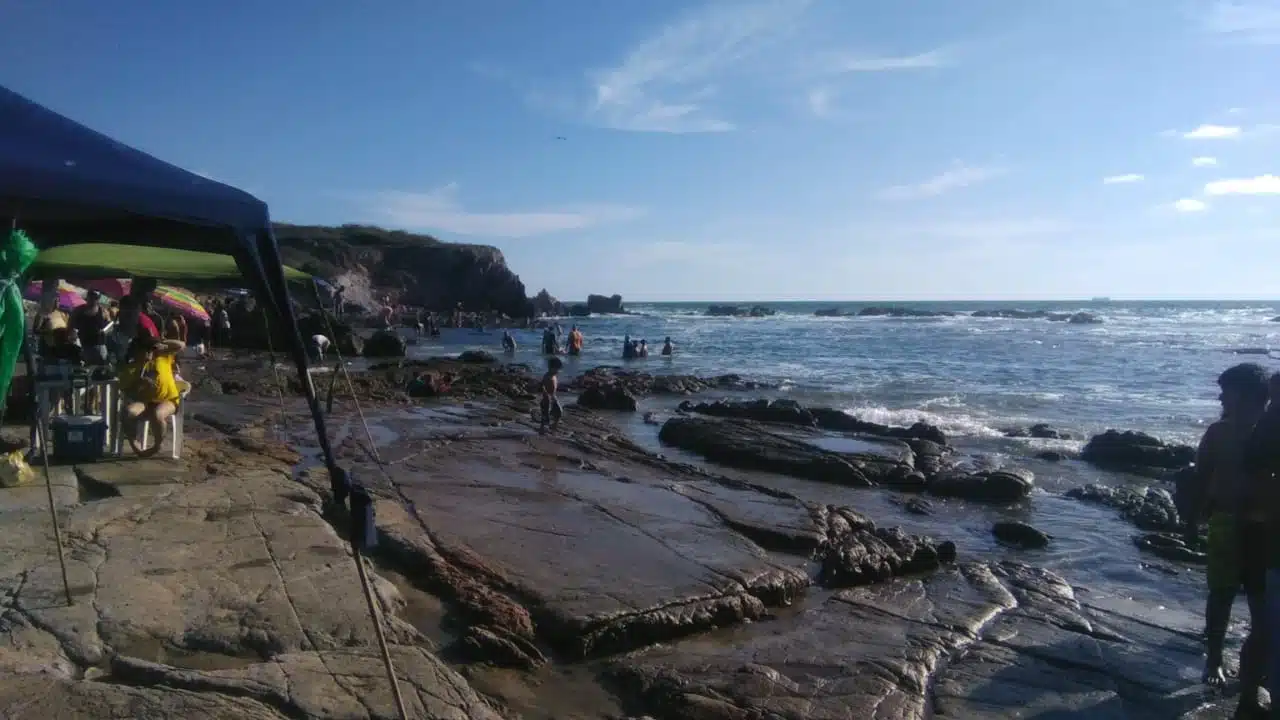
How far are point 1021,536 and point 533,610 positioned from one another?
5928mm

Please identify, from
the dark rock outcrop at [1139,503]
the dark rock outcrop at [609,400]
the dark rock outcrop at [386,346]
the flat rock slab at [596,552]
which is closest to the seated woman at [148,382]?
the flat rock slab at [596,552]

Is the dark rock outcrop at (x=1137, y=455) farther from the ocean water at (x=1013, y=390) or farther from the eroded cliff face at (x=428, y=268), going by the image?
the eroded cliff face at (x=428, y=268)

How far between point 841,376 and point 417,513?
80.2ft

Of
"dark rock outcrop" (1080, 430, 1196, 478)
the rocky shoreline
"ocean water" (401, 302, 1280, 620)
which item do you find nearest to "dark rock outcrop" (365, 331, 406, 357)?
"ocean water" (401, 302, 1280, 620)

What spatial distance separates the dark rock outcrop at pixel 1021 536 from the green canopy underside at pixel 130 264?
7.41 metres

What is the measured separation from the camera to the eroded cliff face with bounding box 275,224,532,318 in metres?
69.5

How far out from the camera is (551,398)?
13.9 m

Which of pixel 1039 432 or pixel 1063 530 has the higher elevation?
pixel 1039 432

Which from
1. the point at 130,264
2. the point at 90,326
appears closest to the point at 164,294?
the point at 90,326

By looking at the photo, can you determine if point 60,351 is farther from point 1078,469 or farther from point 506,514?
point 1078,469

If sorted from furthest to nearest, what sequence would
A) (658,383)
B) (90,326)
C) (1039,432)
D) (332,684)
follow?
(658,383) → (1039,432) → (90,326) → (332,684)

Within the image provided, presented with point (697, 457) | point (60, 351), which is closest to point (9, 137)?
point (60, 351)

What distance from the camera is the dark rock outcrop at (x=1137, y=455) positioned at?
1380cm

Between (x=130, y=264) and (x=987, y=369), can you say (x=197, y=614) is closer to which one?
(x=130, y=264)
